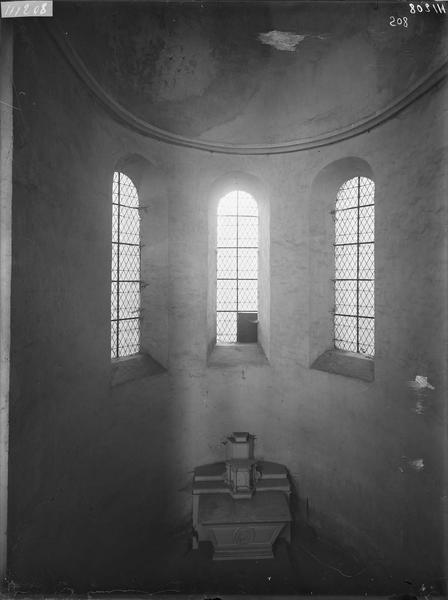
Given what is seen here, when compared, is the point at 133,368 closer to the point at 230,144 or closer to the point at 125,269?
the point at 125,269

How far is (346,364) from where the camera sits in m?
4.66

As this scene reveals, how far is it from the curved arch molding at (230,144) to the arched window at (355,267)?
0.66m

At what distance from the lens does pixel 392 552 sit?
12.9ft

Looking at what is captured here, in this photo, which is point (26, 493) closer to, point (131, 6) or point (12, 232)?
point (12, 232)

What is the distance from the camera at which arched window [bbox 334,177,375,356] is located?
468 cm

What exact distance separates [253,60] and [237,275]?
108 inches

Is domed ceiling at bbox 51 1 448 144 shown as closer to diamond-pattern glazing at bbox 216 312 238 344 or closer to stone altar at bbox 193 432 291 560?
diamond-pattern glazing at bbox 216 312 238 344

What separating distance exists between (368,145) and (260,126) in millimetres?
1429

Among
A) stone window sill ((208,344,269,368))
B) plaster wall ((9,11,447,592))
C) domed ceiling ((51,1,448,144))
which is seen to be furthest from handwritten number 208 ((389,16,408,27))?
stone window sill ((208,344,269,368))

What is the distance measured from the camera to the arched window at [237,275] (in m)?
5.43

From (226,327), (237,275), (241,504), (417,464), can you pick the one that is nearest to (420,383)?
(417,464)

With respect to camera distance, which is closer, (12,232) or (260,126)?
(12,232)

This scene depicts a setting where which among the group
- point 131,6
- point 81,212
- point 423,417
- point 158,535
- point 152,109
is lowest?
point 158,535

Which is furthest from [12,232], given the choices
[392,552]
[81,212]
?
[392,552]
